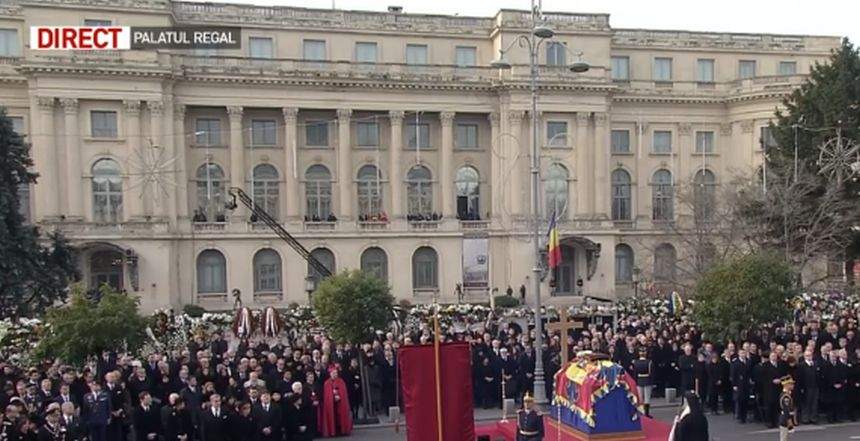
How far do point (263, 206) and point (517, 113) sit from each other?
17.7 metres

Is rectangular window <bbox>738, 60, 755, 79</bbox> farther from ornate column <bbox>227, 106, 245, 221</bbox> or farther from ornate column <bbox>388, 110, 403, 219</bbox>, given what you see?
ornate column <bbox>227, 106, 245, 221</bbox>

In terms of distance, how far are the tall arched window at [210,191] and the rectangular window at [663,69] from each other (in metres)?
32.5

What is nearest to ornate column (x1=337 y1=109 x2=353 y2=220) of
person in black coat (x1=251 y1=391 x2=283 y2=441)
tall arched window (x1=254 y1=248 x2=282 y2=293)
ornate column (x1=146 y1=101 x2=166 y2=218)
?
tall arched window (x1=254 y1=248 x2=282 y2=293)

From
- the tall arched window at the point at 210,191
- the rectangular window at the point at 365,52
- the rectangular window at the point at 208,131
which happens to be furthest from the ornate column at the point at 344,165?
the rectangular window at the point at 208,131

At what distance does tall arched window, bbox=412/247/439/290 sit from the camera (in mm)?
51469

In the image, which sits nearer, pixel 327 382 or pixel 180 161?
pixel 327 382

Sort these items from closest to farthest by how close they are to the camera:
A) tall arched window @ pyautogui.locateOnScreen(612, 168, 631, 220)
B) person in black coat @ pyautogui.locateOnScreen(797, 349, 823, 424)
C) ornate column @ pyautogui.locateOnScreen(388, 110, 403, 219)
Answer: person in black coat @ pyautogui.locateOnScreen(797, 349, 823, 424) < ornate column @ pyautogui.locateOnScreen(388, 110, 403, 219) < tall arched window @ pyautogui.locateOnScreen(612, 168, 631, 220)

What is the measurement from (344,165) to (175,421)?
1440 inches

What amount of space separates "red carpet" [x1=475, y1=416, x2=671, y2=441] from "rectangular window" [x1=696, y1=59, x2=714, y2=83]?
47.9 m

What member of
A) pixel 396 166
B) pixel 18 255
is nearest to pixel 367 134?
pixel 396 166

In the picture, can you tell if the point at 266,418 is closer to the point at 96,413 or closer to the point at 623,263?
the point at 96,413

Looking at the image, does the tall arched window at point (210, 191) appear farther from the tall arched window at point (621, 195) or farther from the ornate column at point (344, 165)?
the tall arched window at point (621, 195)

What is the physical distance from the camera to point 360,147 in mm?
51531

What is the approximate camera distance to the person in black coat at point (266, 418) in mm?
14773
